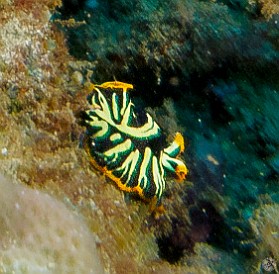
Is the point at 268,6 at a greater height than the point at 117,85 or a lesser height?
greater

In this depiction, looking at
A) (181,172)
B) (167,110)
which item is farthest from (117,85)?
(181,172)

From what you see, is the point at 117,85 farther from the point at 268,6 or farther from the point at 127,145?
the point at 268,6

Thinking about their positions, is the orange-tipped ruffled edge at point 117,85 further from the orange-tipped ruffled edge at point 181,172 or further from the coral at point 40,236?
the coral at point 40,236

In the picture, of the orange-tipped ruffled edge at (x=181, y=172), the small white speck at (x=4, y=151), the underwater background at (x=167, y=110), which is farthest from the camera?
the orange-tipped ruffled edge at (x=181, y=172)

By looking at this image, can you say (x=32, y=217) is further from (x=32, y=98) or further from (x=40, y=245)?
(x=32, y=98)

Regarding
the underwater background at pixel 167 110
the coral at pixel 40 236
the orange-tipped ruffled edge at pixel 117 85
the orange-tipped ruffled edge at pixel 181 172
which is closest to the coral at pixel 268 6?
the underwater background at pixel 167 110

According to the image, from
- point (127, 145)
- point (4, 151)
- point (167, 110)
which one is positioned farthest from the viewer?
point (167, 110)

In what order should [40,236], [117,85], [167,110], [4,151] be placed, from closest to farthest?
[40,236]
[4,151]
[117,85]
[167,110]
